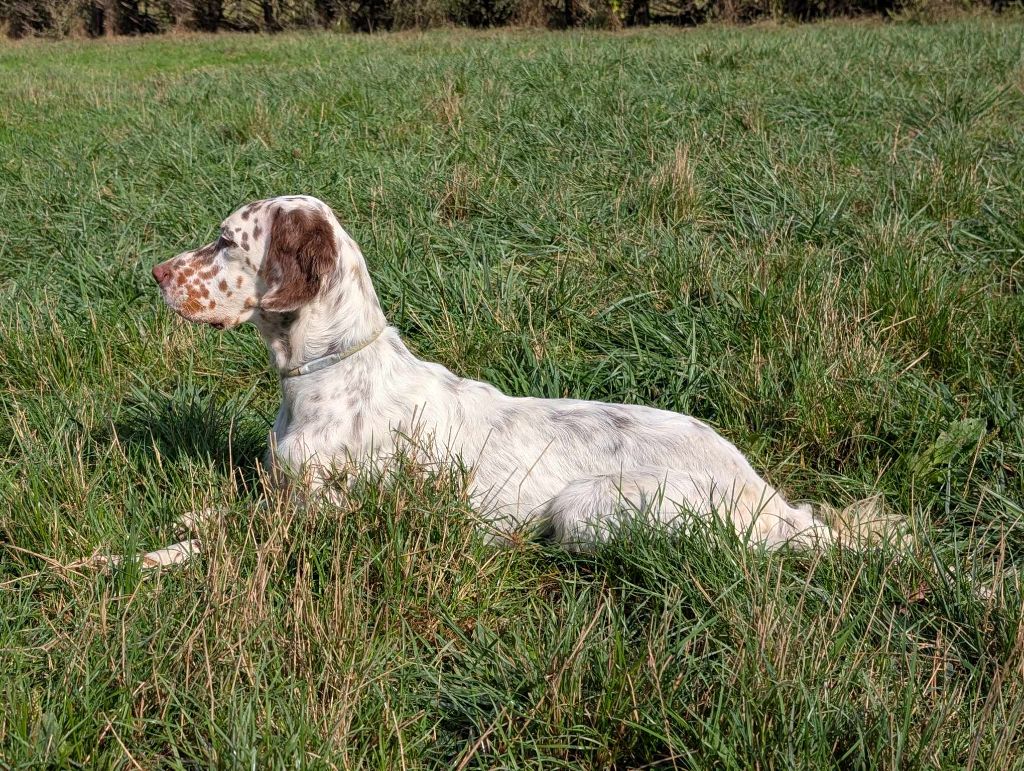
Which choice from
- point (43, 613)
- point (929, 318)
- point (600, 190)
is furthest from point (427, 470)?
point (600, 190)

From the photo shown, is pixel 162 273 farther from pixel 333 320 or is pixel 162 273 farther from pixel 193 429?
pixel 193 429

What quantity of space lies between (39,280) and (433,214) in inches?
84.8

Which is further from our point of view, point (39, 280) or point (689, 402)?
point (39, 280)

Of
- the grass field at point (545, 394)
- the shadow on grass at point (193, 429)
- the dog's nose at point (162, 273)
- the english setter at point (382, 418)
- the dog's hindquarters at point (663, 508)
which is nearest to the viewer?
the grass field at point (545, 394)

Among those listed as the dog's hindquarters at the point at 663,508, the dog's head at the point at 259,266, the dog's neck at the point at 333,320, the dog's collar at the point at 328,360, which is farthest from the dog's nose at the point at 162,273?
the dog's hindquarters at the point at 663,508

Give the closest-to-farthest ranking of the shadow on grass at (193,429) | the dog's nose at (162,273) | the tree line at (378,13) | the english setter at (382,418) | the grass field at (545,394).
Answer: the grass field at (545,394)
the english setter at (382,418)
the dog's nose at (162,273)
the shadow on grass at (193,429)
the tree line at (378,13)

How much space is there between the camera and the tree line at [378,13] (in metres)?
20.8

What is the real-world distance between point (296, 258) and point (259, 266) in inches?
6.0

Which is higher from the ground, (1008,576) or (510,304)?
(510,304)

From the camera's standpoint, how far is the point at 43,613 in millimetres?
2547

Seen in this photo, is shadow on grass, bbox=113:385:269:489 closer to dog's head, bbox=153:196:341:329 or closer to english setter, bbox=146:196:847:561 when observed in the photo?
english setter, bbox=146:196:847:561

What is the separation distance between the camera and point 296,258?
3.03m

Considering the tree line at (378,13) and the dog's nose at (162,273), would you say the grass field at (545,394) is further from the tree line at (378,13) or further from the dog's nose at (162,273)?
the tree line at (378,13)

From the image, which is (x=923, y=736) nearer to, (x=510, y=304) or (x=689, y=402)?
(x=689, y=402)
